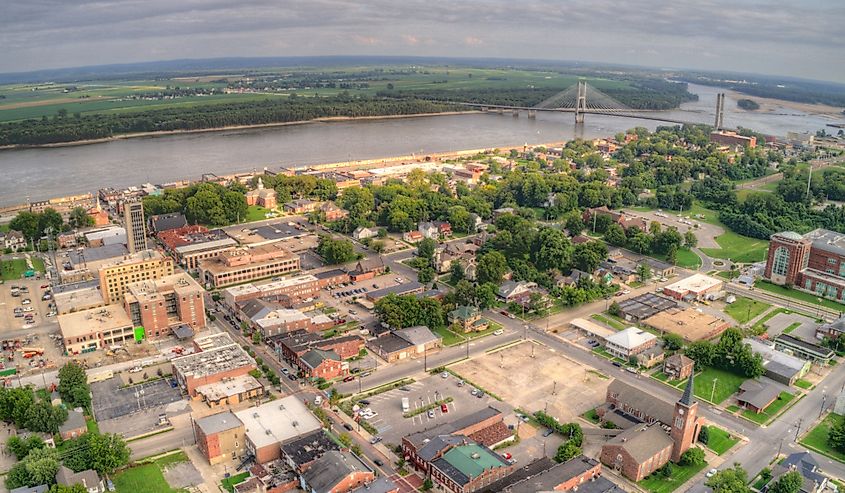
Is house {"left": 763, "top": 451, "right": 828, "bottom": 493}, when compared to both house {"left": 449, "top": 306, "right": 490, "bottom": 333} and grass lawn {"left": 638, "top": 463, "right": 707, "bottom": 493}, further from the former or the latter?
house {"left": 449, "top": 306, "right": 490, "bottom": 333}

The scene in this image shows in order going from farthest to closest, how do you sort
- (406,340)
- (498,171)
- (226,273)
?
(498,171), (226,273), (406,340)

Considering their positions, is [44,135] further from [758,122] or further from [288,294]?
[758,122]

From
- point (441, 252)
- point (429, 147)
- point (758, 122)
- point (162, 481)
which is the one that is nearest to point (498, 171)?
point (429, 147)

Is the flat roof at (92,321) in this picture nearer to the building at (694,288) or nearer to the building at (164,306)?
the building at (164,306)

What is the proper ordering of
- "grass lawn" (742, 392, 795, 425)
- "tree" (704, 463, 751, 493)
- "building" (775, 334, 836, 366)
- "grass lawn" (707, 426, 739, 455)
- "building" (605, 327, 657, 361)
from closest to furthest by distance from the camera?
1. "tree" (704, 463, 751, 493)
2. "grass lawn" (707, 426, 739, 455)
3. "grass lawn" (742, 392, 795, 425)
4. "building" (775, 334, 836, 366)
5. "building" (605, 327, 657, 361)

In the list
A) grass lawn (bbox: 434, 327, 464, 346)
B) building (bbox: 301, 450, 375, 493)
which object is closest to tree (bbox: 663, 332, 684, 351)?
grass lawn (bbox: 434, 327, 464, 346)
